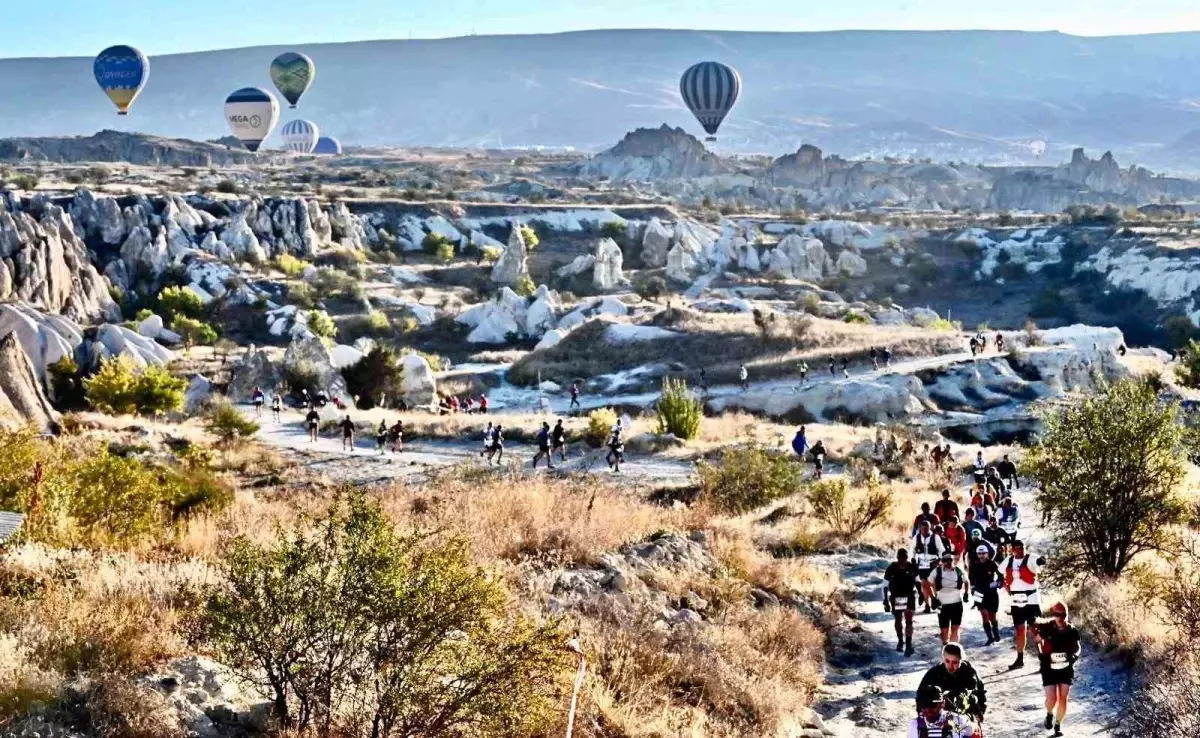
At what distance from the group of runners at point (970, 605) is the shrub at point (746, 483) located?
4.11 m

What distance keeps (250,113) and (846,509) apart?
96.5 metres

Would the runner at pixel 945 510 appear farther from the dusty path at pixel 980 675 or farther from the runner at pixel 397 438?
the runner at pixel 397 438

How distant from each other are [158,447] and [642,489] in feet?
Answer: 36.3

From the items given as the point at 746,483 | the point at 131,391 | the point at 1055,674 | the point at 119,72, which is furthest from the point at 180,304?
the point at 1055,674

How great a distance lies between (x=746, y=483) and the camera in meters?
20.4

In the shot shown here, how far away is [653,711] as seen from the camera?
27.8ft

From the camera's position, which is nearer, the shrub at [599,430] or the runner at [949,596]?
the runner at [949,596]

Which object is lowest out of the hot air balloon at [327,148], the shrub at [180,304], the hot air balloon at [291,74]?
the shrub at [180,304]

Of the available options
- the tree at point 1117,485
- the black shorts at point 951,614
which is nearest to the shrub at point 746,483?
the tree at point 1117,485

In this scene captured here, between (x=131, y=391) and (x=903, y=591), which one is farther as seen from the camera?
(x=131, y=391)

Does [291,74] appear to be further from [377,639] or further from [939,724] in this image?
[939,724]

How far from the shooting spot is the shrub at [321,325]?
56.4m

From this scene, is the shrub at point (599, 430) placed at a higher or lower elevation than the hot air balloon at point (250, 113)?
lower

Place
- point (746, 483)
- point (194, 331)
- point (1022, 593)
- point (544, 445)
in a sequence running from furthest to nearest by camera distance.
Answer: point (194, 331)
point (544, 445)
point (746, 483)
point (1022, 593)
